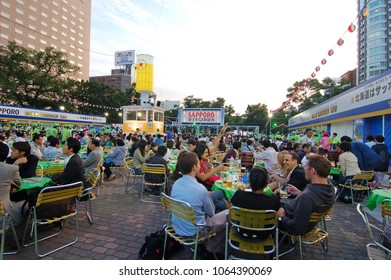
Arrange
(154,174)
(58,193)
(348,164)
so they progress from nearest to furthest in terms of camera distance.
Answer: (58,193), (154,174), (348,164)

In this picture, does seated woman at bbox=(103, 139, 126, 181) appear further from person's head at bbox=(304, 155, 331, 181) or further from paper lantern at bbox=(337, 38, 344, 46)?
paper lantern at bbox=(337, 38, 344, 46)

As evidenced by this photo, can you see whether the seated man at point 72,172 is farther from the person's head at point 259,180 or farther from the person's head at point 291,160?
the person's head at point 291,160

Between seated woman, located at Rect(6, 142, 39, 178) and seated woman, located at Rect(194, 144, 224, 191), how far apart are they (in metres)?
3.09

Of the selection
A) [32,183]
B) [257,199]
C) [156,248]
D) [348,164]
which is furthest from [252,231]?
[348,164]

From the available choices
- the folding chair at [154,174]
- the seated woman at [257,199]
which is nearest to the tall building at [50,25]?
the folding chair at [154,174]

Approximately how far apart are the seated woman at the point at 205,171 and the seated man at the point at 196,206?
137 cm

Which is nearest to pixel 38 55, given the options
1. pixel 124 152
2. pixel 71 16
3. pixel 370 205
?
pixel 124 152

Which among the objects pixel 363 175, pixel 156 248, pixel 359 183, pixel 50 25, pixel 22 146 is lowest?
pixel 156 248

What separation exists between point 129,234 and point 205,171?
1.97m

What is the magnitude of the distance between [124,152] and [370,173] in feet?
24.1

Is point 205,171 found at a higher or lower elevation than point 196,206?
higher

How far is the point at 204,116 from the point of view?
2262cm

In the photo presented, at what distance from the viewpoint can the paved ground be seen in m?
3.32

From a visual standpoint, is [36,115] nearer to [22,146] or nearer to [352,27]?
[22,146]
